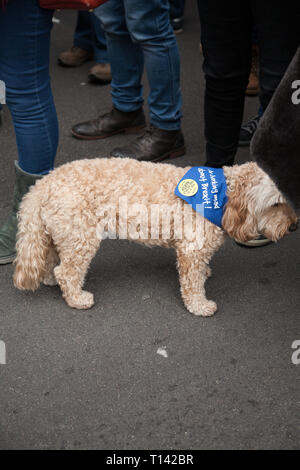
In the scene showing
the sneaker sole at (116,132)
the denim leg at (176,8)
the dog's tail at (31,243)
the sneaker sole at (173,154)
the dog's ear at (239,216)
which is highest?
the dog's ear at (239,216)

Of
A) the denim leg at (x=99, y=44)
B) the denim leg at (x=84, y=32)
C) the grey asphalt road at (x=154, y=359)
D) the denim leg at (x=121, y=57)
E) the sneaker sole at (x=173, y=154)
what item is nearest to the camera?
the grey asphalt road at (x=154, y=359)

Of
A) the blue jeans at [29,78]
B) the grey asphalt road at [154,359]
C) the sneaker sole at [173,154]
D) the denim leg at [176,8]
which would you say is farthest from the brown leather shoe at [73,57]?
the blue jeans at [29,78]

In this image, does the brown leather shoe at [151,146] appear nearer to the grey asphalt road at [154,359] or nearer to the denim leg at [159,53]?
the denim leg at [159,53]

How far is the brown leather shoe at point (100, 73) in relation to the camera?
14.8ft

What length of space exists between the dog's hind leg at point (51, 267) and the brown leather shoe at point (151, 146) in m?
1.13

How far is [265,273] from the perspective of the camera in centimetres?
268

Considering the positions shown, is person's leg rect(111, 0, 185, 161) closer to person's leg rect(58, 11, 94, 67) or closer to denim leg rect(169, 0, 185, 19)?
person's leg rect(58, 11, 94, 67)

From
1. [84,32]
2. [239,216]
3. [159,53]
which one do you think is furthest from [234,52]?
[84,32]

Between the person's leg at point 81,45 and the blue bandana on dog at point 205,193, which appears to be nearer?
the blue bandana on dog at point 205,193

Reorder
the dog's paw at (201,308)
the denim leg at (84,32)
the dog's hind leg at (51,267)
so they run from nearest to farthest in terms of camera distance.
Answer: the dog's paw at (201,308)
the dog's hind leg at (51,267)
the denim leg at (84,32)

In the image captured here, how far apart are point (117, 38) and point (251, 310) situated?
210cm

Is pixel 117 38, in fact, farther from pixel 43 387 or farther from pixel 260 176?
pixel 43 387

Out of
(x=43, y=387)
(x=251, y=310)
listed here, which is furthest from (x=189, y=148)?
(x=43, y=387)
